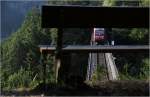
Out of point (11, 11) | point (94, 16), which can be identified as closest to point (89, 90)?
point (94, 16)

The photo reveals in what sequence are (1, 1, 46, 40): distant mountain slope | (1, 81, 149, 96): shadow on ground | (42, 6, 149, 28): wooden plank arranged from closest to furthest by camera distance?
(1, 81, 149, 96): shadow on ground < (42, 6, 149, 28): wooden plank < (1, 1, 46, 40): distant mountain slope

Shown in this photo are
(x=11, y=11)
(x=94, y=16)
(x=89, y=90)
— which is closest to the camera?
(x=89, y=90)

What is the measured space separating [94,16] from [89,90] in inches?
39.8

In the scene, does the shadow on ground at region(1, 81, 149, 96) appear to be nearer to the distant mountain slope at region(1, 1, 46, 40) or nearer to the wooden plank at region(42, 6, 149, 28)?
the wooden plank at region(42, 6, 149, 28)

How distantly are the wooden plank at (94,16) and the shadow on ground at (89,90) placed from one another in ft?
2.70

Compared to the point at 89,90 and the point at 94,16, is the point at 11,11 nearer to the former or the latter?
the point at 94,16

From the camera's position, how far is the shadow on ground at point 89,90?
6906mm

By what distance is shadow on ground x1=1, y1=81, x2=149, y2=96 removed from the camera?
691 centimetres

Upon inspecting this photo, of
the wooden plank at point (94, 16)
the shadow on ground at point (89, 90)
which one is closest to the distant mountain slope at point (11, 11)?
the wooden plank at point (94, 16)

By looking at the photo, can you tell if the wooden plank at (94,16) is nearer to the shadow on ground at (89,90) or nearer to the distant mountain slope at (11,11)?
the shadow on ground at (89,90)

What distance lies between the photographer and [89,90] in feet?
23.6

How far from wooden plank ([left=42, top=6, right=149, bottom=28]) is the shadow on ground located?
2.70ft

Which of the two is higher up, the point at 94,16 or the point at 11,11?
the point at 11,11

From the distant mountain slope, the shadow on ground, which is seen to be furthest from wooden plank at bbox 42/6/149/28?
the distant mountain slope
